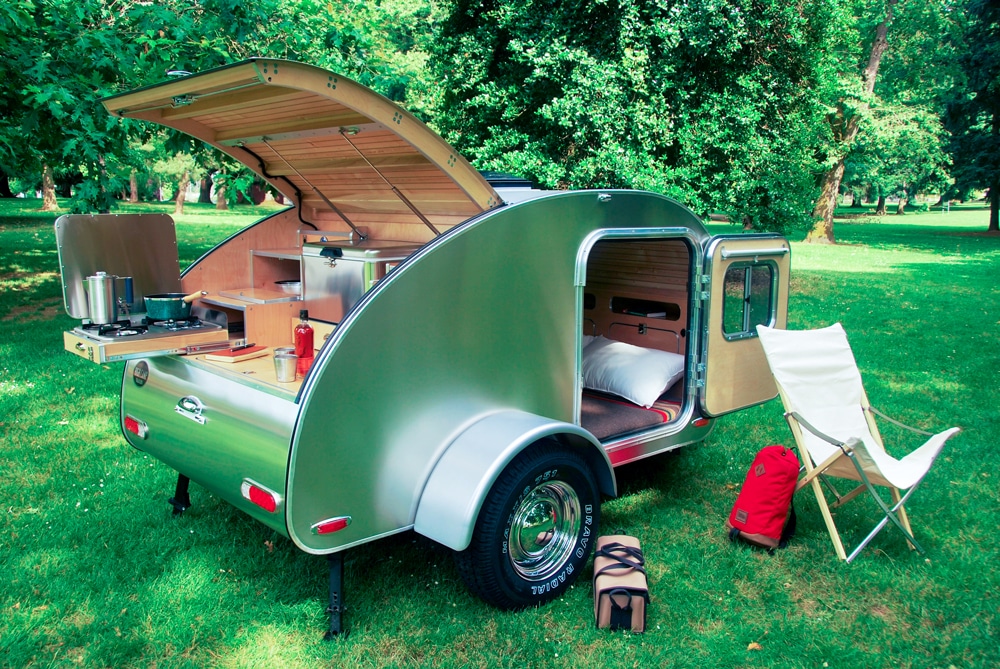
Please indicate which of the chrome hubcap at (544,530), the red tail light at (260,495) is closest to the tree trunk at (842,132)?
the chrome hubcap at (544,530)

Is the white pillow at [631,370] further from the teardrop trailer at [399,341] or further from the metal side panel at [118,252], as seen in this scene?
the metal side panel at [118,252]

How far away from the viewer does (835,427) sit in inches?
200

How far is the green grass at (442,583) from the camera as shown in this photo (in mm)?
3561

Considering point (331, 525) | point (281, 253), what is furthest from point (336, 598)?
point (281, 253)

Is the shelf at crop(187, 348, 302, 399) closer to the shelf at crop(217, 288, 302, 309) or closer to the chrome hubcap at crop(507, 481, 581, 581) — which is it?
the shelf at crop(217, 288, 302, 309)

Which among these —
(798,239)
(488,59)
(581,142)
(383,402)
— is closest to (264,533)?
(383,402)

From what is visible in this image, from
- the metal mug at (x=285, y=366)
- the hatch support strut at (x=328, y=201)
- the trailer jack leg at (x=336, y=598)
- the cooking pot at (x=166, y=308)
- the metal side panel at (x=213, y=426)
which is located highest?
the hatch support strut at (x=328, y=201)

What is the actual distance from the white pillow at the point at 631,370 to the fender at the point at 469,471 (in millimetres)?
1532

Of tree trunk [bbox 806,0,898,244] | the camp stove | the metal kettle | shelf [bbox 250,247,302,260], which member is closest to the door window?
shelf [bbox 250,247,302,260]

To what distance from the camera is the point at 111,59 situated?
8.25 metres

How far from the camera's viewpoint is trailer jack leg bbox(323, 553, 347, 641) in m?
Result: 3.57

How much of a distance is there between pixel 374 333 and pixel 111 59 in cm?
676

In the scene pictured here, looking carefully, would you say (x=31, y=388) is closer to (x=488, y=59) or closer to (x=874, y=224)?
(x=488, y=59)

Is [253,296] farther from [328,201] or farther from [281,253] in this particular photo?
[328,201]
